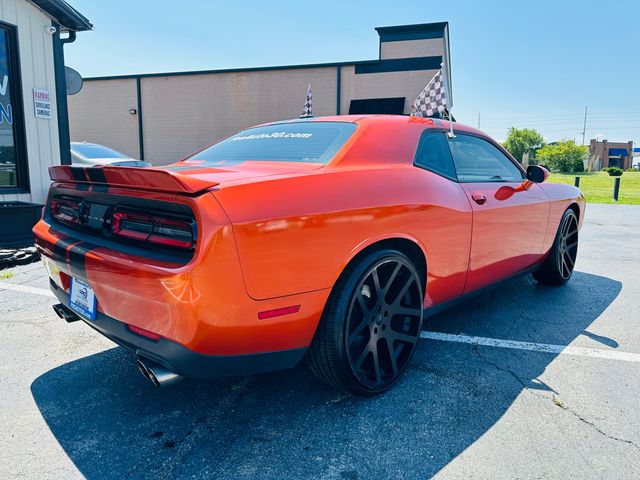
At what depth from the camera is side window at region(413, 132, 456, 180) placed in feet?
9.27

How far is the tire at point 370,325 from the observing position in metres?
2.17

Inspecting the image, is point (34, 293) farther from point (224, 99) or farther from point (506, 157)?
point (224, 99)

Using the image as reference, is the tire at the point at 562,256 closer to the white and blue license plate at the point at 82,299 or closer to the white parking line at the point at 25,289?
the white and blue license plate at the point at 82,299

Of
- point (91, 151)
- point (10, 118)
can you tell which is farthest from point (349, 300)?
point (91, 151)

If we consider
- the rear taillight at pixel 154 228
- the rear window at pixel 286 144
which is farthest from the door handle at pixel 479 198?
the rear taillight at pixel 154 228

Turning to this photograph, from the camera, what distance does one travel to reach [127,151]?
18906mm

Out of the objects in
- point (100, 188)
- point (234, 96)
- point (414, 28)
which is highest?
point (414, 28)

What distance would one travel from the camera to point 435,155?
2.94 metres

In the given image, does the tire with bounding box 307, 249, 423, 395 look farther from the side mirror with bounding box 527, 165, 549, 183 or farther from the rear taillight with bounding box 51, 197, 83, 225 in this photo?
the side mirror with bounding box 527, 165, 549, 183

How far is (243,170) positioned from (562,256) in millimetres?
3430

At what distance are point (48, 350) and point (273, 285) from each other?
6.24ft

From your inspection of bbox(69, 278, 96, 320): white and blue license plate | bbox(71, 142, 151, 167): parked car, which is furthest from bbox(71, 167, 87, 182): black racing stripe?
bbox(71, 142, 151, 167): parked car

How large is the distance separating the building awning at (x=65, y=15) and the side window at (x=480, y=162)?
257 inches

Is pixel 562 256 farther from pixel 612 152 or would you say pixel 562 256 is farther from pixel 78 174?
pixel 612 152
